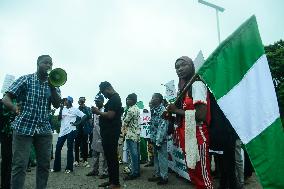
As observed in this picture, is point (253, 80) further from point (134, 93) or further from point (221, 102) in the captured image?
point (134, 93)

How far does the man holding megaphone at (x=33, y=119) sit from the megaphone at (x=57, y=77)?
0.06m

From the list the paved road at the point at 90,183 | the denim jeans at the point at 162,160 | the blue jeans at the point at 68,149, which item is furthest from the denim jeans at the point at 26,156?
the blue jeans at the point at 68,149

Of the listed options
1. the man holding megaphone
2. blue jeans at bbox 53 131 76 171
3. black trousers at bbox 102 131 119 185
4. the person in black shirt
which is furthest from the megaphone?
blue jeans at bbox 53 131 76 171

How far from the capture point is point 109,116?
6914 mm

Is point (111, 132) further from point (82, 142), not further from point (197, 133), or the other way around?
point (82, 142)

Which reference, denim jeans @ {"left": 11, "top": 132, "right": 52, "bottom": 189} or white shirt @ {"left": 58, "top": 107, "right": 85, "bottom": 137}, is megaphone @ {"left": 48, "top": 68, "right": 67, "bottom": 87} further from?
white shirt @ {"left": 58, "top": 107, "right": 85, "bottom": 137}

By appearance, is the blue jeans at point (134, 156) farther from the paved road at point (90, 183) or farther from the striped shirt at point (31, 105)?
the striped shirt at point (31, 105)

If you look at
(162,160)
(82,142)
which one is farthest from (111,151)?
(82,142)

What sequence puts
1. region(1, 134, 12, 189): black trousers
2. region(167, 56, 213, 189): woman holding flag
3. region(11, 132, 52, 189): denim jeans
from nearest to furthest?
region(167, 56, 213, 189): woman holding flag
region(11, 132, 52, 189): denim jeans
region(1, 134, 12, 189): black trousers

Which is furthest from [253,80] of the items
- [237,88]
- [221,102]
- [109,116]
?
[109,116]

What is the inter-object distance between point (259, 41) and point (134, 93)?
5958mm

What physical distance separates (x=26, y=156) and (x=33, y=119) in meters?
0.49

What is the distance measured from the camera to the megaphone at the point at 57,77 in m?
4.98

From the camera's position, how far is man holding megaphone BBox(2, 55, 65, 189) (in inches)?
181
